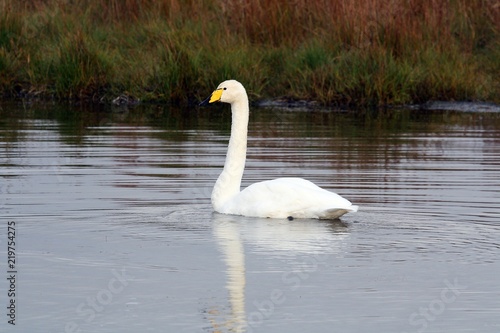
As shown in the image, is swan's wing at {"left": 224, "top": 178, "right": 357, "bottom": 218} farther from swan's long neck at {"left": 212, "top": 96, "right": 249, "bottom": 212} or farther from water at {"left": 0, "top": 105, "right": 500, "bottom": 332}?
swan's long neck at {"left": 212, "top": 96, "right": 249, "bottom": 212}

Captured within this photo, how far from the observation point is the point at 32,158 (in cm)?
1303

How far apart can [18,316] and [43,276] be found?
94 cm

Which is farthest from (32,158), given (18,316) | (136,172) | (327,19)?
(327,19)

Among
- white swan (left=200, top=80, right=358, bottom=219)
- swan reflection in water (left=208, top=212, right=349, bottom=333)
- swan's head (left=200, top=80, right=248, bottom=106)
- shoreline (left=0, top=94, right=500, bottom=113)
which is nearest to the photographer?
swan reflection in water (left=208, top=212, right=349, bottom=333)

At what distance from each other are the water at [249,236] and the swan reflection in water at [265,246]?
16 millimetres

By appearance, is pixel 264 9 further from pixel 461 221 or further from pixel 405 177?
pixel 461 221

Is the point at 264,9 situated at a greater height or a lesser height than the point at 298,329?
greater

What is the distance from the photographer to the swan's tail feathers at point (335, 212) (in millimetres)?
9156

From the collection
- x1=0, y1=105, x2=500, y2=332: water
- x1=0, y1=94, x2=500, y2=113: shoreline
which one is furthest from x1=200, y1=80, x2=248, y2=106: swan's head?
x1=0, y1=94, x2=500, y2=113: shoreline

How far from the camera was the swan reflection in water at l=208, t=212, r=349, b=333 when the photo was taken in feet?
22.1

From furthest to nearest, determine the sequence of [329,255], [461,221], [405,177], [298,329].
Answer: [405,177] < [461,221] < [329,255] < [298,329]

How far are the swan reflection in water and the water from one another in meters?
0.02

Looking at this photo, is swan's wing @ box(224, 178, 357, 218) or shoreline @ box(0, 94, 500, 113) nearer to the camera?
swan's wing @ box(224, 178, 357, 218)

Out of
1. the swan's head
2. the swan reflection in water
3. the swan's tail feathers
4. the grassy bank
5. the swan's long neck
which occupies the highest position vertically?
the grassy bank
